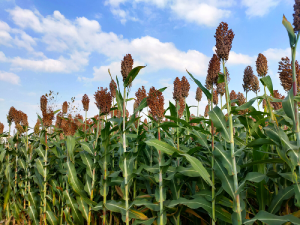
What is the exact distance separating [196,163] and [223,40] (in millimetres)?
1074

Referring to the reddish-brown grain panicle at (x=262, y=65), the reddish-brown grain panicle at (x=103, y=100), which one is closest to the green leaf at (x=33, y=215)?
the reddish-brown grain panicle at (x=103, y=100)

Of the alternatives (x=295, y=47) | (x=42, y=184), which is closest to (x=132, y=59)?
(x=295, y=47)

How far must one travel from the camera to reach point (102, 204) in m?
2.54

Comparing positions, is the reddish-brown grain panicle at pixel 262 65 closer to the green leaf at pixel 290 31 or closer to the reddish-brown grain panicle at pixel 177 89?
the reddish-brown grain panicle at pixel 177 89

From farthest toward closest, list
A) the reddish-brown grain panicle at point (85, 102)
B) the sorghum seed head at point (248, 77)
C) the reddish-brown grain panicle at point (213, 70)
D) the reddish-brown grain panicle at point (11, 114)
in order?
the reddish-brown grain panicle at point (11, 114) → the reddish-brown grain panicle at point (85, 102) → the sorghum seed head at point (248, 77) → the reddish-brown grain panicle at point (213, 70)

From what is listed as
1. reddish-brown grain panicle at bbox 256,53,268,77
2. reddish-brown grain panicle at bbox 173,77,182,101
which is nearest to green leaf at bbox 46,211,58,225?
reddish-brown grain panicle at bbox 173,77,182,101

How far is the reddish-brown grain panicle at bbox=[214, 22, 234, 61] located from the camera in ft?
5.74

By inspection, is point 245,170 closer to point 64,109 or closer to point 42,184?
point 42,184

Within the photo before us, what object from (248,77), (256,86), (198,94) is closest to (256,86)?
(256,86)

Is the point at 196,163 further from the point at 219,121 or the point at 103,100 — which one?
the point at 103,100

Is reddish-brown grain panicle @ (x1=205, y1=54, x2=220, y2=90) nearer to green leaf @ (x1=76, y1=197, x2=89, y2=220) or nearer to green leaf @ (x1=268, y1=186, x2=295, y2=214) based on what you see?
green leaf @ (x1=268, y1=186, x2=295, y2=214)

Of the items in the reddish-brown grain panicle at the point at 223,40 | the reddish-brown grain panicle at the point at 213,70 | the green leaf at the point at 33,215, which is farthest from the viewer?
the green leaf at the point at 33,215

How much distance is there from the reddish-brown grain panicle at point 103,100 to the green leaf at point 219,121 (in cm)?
142

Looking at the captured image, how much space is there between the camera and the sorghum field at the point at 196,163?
5.43 ft
